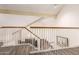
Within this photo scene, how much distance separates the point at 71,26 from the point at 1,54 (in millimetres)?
1304

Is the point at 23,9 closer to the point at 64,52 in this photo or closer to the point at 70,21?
the point at 70,21

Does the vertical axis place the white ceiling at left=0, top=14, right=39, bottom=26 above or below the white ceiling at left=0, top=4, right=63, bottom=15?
below

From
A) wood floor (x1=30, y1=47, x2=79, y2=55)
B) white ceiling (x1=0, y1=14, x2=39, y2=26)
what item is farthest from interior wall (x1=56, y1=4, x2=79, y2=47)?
white ceiling (x1=0, y1=14, x2=39, y2=26)

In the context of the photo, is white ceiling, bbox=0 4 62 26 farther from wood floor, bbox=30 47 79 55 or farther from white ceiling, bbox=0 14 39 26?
wood floor, bbox=30 47 79 55

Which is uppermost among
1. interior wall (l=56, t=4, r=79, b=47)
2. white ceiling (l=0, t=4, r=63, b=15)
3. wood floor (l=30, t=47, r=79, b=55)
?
white ceiling (l=0, t=4, r=63, b=15)

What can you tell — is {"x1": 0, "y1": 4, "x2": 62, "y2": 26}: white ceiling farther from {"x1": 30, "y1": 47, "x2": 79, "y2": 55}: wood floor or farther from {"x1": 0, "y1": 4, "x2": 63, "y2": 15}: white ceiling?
{"x1": 30, "y1": 47, "x2": 79, "y2": 55}: wood floor

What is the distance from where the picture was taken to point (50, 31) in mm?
2375

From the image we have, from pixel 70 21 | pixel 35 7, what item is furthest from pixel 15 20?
pixel 70 21

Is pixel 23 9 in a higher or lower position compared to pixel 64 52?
higher

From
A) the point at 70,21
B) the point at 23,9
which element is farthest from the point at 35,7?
the point at 70,21

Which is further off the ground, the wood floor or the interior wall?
the interior wall

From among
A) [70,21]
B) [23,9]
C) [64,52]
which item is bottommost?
[64,52]

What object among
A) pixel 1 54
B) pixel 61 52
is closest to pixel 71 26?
pixel 61 52
